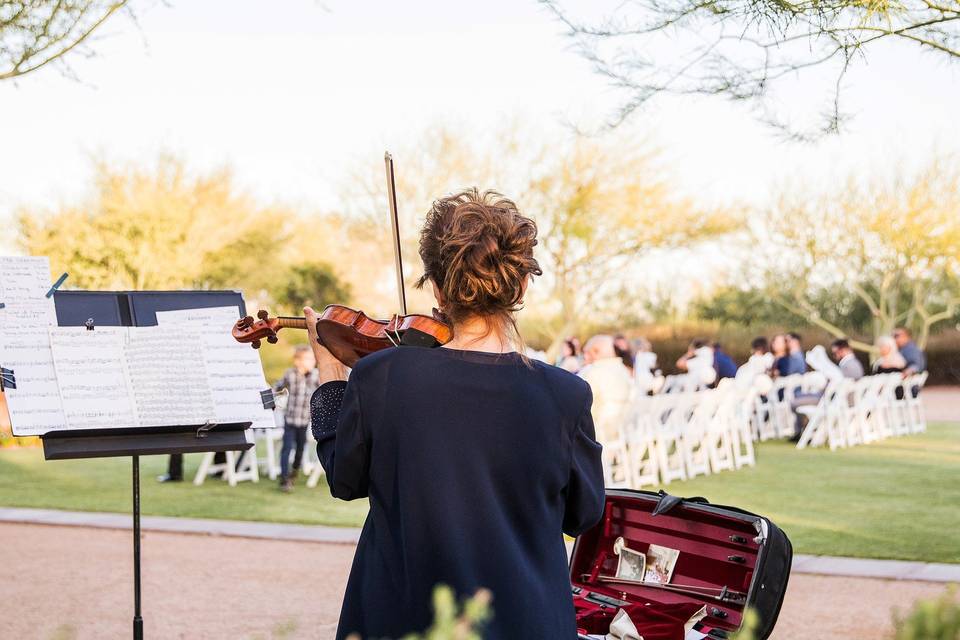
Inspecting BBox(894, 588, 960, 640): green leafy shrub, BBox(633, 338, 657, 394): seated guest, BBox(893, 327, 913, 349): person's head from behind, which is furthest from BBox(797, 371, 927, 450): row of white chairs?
BBox(894, 588, 960, 640): green leafy shrub

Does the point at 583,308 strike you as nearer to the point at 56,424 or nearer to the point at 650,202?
the point at 650,202

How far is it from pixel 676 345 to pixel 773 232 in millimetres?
4872

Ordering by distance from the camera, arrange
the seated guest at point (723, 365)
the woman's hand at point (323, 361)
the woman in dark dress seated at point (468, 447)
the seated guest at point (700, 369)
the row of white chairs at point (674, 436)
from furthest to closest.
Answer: the seated guest at point (723, 365), the seated guest at point (700, 369), the row of white chairs at point (674, 436), the woman's hand at point (323, 361), the woman in dark dress seated at point (468, 447)

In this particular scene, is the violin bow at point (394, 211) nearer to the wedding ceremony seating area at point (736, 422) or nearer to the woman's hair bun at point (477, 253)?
the woman's hair bun at point (477, 253)

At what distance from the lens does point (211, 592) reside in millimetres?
6820

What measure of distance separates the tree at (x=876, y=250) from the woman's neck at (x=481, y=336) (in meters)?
31.2

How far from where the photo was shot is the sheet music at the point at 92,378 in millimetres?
3734

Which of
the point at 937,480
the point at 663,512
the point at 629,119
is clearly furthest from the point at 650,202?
the point at 663,512

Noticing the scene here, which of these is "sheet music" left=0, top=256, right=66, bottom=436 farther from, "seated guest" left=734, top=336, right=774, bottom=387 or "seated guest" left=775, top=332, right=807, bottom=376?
"seated guest" left=775, top=332, right=807, bottom=376

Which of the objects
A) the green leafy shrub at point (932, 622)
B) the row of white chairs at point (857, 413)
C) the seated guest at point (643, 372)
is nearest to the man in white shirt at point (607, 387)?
the seated guest at point (643, 372)

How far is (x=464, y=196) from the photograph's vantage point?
2.54 meters

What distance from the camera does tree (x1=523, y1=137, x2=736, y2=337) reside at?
3198 centimetres

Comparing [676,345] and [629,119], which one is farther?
[676,345]

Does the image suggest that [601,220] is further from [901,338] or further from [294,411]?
[294,411]
